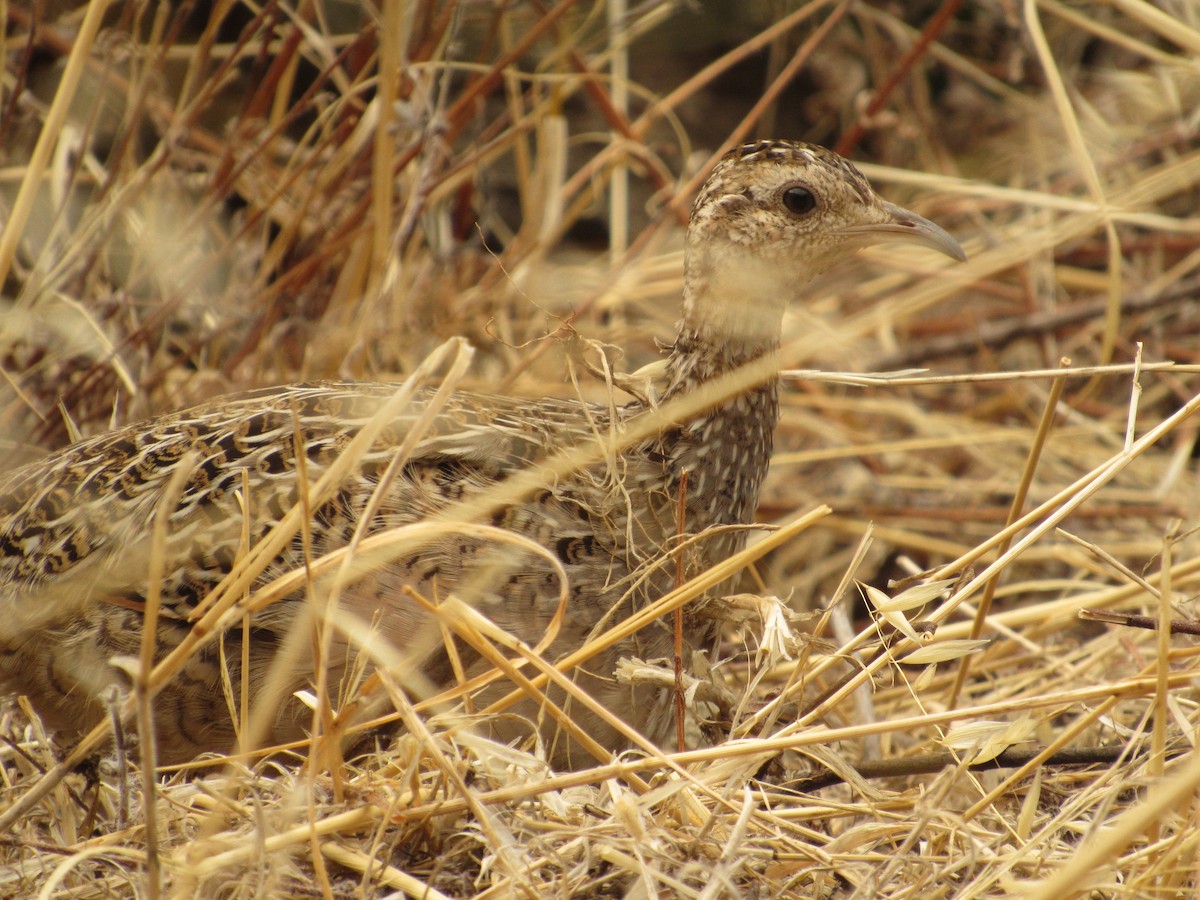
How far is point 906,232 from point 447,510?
1205mm

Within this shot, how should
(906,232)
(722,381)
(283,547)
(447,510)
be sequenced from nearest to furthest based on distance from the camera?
(283,547), (447,510), (722,381), (906,232)

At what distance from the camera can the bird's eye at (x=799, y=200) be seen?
8.85 ft

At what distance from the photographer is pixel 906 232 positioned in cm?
280

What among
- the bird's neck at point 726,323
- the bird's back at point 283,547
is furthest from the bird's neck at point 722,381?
the bird's back at point 283,547

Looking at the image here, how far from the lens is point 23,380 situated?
3.37 meters

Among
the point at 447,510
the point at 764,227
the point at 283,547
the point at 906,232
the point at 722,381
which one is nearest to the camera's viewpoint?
the point at 283,547

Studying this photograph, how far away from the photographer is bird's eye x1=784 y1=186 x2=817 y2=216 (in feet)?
8.85

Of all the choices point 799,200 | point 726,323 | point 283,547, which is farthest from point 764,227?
point 283,547

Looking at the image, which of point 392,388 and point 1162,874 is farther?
point 392,388

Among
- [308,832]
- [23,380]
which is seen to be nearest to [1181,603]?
[308,832]

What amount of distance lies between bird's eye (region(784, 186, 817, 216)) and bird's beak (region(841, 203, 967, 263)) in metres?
0.10

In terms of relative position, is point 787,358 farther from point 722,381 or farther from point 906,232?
point 722,381

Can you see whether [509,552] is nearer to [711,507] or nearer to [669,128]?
→ [711,507]

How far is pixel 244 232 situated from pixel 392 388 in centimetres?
115
